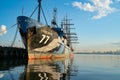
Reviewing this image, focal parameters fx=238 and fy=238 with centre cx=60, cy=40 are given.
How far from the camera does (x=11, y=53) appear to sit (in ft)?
208

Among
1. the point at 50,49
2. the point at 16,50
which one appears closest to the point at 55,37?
the point at 50,49

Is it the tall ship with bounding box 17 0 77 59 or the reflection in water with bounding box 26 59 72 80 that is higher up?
the tall ship with bounding box 17 0 77 59

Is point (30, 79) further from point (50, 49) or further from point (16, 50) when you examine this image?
point (16, 50)

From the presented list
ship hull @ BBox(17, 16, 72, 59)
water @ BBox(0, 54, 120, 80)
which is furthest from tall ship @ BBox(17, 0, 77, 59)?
water @ BBox(0, 54, 120, 80)

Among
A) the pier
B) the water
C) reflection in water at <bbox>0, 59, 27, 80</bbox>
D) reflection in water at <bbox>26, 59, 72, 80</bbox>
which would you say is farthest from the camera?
the pier

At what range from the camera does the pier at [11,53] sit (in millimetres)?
59275

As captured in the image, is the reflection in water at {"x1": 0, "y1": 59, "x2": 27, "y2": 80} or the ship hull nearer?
the reflection in water at {"x1": 0, "y1": 59, "x2": 27, "y2": 80}

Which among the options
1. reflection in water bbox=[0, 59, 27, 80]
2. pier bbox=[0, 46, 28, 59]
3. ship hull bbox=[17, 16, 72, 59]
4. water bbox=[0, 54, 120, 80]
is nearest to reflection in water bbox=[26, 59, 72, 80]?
water bbox=[0, 54, 120, 80]

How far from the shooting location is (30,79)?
16297mm

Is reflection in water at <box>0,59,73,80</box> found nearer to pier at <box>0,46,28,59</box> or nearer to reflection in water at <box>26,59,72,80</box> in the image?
reflection in water at <box>26,59,72,80</box>

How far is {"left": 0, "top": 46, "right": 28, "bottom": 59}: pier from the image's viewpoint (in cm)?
5928

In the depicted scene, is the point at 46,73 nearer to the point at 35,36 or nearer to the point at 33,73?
the point at 33,73

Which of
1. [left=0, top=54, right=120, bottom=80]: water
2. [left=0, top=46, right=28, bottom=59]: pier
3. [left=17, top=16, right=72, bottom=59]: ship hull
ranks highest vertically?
[left=17, top=16, right=72, bottom=59]: ship hull

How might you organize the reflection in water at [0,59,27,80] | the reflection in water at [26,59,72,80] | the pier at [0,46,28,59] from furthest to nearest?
the pier at [0,46,28,59]
the reflection in water at [26,59,72,80]
the reflection in water at [0,59,27,80]
